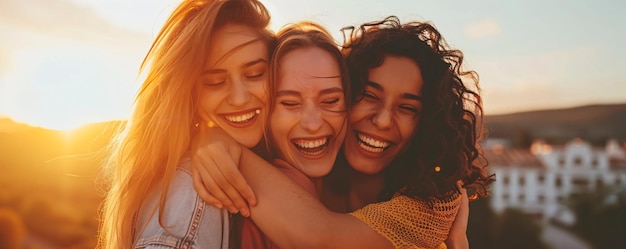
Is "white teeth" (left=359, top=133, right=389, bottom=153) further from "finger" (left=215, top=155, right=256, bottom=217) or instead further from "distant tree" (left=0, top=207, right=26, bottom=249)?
"distant tree" (left=0, top=207, right=26, bottom=249)

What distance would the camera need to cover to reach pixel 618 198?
110062 mm

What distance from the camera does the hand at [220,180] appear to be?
3207mm

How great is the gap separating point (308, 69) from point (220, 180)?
34.2 inches

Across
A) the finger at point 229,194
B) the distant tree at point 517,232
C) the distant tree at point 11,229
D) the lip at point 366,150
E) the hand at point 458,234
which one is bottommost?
the distant tree at point 517,232

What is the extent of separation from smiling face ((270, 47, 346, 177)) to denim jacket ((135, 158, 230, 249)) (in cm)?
66

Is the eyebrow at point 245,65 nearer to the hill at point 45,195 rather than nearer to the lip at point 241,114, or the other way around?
the lip at point 241,114

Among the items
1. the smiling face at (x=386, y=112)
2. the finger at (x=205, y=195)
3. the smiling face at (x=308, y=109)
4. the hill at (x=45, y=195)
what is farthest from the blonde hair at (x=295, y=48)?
the hill at (x=45, y=195)

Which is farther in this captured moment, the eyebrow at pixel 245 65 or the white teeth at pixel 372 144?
the white teeth at pixel 372 144

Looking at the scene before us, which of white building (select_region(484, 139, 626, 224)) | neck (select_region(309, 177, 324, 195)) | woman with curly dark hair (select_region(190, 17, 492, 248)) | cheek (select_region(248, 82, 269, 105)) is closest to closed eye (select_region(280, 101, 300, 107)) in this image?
cheek (select_region(248, 82, 269, 105))

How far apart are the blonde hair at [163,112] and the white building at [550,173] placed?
12299cm

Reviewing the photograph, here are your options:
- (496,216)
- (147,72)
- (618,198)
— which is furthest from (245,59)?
(618,198)

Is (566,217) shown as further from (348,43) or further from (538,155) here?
(348,43)

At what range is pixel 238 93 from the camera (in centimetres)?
363

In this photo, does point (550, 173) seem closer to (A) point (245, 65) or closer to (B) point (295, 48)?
(B) point (295, 48)
